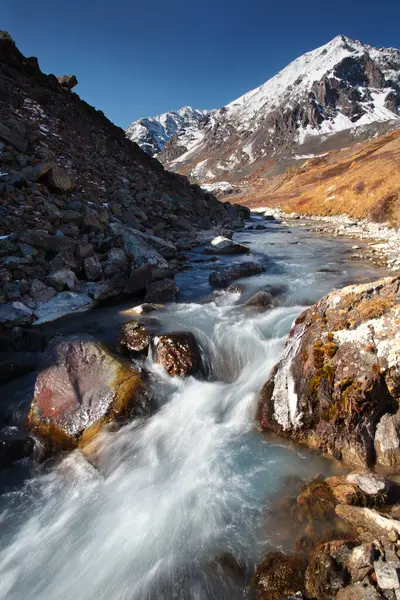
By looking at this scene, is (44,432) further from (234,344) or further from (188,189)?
(188,189)

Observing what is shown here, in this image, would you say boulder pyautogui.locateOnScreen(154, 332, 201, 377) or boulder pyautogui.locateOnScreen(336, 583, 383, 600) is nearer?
boulder pyautogui.locateOnScreen(336, 583, 383, 600)

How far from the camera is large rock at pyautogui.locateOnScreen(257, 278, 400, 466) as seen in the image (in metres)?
6.51

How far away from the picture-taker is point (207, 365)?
10.7 metres

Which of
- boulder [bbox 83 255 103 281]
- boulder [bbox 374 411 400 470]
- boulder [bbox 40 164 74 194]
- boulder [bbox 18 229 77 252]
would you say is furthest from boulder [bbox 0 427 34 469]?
boulder [bbox 40 164 74 194]

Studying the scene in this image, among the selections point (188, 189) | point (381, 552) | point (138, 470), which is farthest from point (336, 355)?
point (188, 189)

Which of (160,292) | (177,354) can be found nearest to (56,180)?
(160,292)

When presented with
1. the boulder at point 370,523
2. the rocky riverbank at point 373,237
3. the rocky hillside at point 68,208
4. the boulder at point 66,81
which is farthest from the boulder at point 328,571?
the boulder at point 66,81

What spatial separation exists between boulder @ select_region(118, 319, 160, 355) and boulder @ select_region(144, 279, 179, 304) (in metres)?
3.76

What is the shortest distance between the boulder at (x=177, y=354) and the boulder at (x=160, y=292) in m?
5.48

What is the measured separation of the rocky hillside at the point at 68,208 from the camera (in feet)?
49.4

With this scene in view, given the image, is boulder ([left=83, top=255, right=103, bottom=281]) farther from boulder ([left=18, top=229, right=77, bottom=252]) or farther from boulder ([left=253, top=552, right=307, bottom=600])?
boulder ([left=253, top=552, right=307, bottom=600])

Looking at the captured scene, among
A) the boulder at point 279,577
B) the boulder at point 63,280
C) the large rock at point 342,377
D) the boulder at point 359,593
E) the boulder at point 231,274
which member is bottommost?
the boulder at point 279,577

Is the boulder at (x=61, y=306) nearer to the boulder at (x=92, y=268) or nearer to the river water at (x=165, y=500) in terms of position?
the boulder at (x=92, y=268)

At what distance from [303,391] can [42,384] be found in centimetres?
684
